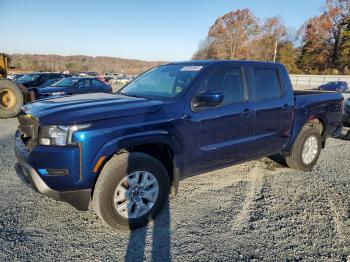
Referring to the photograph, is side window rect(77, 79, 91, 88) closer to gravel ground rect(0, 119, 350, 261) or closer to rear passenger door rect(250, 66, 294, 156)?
gravel ground rect(0, 119, 350, 261)

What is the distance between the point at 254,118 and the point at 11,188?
3622 millimetres

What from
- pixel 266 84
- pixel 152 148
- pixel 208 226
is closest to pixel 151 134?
pixel 152 148

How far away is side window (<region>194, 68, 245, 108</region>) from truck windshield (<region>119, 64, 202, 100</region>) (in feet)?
0.65

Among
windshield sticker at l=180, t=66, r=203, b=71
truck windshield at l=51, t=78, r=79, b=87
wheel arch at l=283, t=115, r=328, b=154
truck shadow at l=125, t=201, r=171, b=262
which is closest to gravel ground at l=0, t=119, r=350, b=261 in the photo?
truck shadow at l=125, t=201, r=171, b=262

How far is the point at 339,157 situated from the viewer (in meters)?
6.28

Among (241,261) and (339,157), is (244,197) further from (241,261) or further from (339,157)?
(339,157)

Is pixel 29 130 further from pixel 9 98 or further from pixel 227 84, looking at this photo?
pixel 9 98

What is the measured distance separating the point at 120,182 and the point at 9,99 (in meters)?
9.25

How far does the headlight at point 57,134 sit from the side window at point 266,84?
8.42ft

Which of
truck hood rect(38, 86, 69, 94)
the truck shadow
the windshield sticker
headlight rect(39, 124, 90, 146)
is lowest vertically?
the truck shadow

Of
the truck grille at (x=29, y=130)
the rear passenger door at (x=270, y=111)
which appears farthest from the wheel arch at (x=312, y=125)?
the truck grille at (x=29, y=130)

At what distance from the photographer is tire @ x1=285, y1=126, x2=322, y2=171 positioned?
5055 millimetres

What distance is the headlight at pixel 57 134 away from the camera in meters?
2.83

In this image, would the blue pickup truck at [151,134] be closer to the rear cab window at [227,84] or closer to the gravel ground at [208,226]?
the rear cab window at [227,84]
